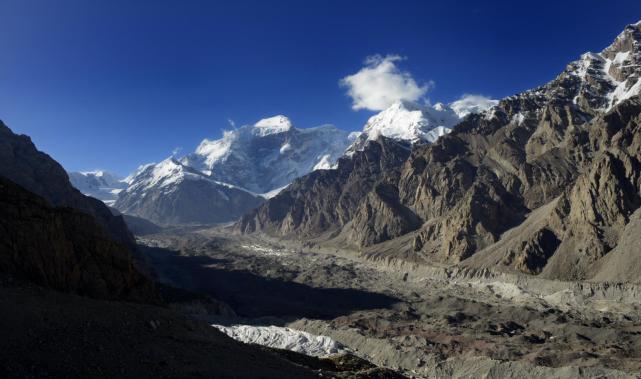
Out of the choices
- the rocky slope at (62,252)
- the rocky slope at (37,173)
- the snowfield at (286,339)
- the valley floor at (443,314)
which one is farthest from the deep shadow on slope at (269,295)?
the rocky slope at (62,252)

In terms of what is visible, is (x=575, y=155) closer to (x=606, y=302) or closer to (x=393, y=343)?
(x=606, y=302)

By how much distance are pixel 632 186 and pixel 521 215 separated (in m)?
39.2

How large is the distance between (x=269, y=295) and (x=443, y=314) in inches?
1844

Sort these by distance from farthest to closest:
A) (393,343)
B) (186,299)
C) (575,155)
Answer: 1. (575,155)
2. (186,299)
3. (393,343)

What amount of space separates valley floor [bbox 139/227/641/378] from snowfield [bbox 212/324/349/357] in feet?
13.9

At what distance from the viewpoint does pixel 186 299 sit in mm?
89750

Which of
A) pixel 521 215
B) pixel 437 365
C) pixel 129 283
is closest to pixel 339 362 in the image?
pixel 129 283

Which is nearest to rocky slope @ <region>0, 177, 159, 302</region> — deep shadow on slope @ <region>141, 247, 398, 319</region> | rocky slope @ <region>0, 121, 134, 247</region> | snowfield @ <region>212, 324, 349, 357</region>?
snowfield @ <region>212, 324, 349, 357</region>

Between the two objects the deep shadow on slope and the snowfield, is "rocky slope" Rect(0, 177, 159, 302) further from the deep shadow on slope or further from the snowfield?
the deep shadow on slope

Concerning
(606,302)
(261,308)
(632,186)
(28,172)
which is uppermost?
(632,186)

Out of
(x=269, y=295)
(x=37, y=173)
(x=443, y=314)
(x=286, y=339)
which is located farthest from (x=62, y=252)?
(x=37, y=173)

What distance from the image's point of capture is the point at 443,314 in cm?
10300

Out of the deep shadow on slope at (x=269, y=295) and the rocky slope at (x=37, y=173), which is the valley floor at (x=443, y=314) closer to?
the deep shadow on slope at (x=269, y=295)

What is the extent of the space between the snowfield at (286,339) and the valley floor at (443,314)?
425 cm
